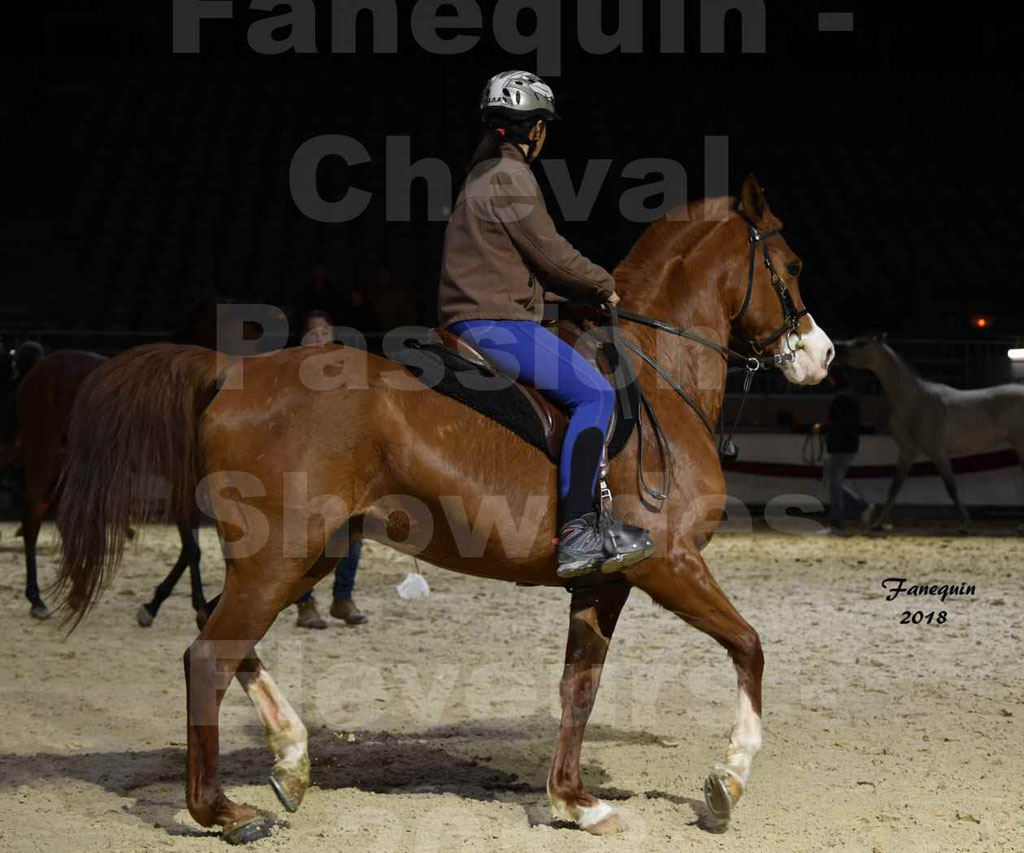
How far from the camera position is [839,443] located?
41.3ft

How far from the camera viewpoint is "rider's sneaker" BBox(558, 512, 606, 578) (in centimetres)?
398

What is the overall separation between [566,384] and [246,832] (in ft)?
5.99

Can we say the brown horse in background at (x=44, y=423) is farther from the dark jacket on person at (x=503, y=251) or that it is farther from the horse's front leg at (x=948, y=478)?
the horse's front leg at (x=948, y=478)

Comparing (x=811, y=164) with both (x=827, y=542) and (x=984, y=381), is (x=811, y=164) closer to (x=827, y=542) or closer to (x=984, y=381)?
(x=984, y=381)

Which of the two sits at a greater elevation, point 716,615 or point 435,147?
point 435,147

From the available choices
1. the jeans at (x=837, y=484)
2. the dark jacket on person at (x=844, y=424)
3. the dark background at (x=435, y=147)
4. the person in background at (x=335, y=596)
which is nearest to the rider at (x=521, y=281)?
the person in background at (x=335, y=596)

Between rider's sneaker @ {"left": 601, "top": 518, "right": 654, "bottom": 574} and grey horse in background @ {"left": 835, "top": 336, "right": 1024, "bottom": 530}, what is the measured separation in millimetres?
9316

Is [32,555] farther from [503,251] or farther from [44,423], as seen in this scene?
[503,251]

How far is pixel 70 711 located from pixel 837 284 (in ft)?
49.7

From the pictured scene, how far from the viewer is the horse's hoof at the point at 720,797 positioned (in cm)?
399

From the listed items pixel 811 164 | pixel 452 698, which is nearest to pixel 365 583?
pixel 452 698

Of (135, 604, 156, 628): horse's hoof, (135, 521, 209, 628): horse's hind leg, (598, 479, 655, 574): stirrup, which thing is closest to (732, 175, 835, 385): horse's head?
(598, 479, 655, 574): stirrup

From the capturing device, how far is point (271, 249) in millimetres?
19219

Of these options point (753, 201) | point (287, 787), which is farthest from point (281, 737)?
point (753, 201)
